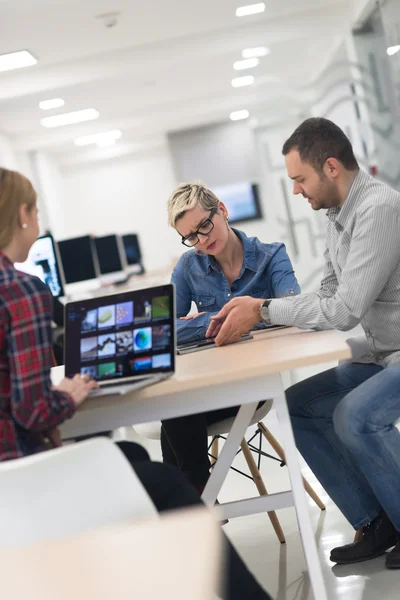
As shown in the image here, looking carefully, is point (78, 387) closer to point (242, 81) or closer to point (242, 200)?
point (242, 81)

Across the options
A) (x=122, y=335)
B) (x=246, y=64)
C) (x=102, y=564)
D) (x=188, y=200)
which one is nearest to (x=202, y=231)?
(x=188, y=200)

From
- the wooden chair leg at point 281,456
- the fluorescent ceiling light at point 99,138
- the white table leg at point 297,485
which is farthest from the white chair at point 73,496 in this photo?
the fluorescent ceiling light at point 99,138

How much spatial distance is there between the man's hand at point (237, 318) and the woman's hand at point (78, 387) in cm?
51

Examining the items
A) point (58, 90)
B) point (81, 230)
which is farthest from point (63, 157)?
point (58, 90)

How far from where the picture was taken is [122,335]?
1857 mm

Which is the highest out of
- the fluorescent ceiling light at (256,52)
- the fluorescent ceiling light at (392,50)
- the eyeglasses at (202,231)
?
the fluorescent ceiling light at (256,52)

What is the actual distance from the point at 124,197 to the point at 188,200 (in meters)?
14.2

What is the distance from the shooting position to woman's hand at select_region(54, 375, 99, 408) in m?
1.67

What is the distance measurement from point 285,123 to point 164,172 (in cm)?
710

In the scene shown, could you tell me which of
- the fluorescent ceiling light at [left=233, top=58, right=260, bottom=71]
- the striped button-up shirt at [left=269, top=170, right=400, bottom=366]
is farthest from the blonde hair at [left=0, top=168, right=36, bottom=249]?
the fluorescent ceiling light at [left=233, top=58, right=260, bottom=71]

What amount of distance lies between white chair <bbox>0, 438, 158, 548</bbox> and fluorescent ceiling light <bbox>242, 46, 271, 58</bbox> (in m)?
8.87

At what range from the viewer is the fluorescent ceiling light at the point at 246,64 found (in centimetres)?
1021

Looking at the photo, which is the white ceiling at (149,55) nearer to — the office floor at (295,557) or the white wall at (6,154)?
the white wall at (6,154)

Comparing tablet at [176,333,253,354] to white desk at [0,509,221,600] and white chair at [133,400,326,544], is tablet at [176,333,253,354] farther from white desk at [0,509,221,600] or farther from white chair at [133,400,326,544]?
white desk at [0,509,221,600]
